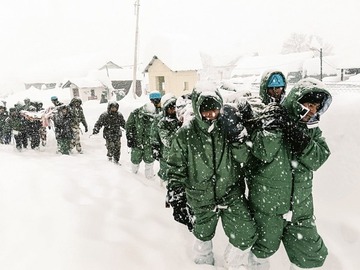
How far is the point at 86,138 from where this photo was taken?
1144 cm

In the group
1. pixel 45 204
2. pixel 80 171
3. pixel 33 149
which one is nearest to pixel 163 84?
pixel 33 149

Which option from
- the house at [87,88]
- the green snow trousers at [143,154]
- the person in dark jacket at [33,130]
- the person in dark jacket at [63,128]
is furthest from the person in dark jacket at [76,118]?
the house at [87,88]

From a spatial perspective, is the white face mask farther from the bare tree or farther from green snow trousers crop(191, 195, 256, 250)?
the bare tree

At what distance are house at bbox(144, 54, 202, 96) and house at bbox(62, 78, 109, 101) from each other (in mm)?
11680

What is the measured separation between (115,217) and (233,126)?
6.21ft

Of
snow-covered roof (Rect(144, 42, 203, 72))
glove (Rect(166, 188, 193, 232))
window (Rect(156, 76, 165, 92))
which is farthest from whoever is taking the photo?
window (Rect(156, 76, 165, 92))

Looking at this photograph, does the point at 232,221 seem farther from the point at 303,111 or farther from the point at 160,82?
the point at 160,82

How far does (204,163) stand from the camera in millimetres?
2701

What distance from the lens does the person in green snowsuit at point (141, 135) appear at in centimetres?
636

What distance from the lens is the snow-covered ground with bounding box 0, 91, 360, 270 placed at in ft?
9.11

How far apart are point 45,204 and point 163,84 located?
69.6 feet

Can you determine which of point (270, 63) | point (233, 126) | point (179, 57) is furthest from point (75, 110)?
point (270, 63)

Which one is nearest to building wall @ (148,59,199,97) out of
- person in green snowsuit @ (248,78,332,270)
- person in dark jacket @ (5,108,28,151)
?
person in dark jacket @ (5,108,28,151)

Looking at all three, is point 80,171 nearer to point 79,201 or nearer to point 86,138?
point 79,201
